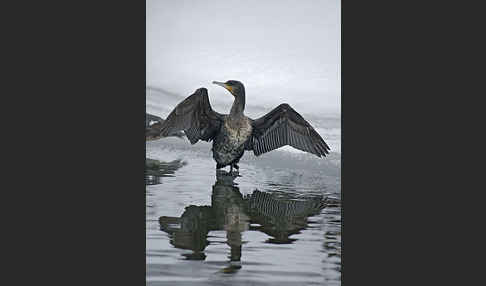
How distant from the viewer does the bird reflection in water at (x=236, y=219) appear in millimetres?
4844

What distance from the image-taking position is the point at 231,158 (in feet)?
23.9

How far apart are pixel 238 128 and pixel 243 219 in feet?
6.50

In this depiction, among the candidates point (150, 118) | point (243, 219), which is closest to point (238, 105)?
point (150, 118)

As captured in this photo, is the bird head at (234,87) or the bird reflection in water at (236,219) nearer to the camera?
the bird reflection in water at (236,219)

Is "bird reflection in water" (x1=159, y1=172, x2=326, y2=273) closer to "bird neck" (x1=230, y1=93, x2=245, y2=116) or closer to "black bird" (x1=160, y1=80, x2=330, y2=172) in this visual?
"black bird" (x1=160, y1=80, x2=330, y2=172)

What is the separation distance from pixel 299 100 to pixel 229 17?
4.51 ft

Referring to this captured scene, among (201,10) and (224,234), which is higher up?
(201,10)

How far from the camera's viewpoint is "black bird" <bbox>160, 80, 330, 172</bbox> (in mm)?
6926

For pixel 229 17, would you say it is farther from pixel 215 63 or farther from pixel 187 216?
pixel 187 216

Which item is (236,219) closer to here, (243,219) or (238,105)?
(243,219)

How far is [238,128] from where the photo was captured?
7.23 metres

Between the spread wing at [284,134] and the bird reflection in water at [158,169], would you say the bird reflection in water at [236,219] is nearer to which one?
the bird reflection in water at [158,169]

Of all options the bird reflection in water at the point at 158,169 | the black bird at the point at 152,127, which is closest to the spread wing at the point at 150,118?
the black bird at the point at 152,127

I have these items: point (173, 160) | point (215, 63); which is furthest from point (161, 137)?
point (215, 63)
